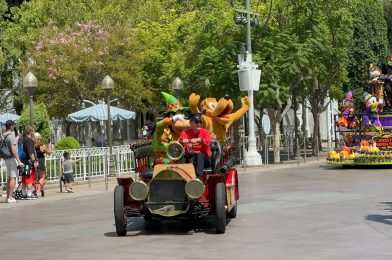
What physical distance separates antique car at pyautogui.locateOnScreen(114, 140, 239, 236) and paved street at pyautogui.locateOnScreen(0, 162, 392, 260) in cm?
35

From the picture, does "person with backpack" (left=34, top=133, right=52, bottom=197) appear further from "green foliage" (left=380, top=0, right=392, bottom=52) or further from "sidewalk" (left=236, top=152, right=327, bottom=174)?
"green foliage" (left=380, top=0, right=392, bottom=52)

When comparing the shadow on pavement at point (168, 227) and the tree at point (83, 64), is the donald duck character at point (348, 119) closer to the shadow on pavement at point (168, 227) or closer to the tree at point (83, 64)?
the tree at point (83, 64)

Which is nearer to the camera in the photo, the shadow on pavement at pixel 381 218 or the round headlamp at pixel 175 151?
the round headlamp at pixel 175 151

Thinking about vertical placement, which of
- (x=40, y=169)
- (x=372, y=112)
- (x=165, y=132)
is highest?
(x=372, y=112)

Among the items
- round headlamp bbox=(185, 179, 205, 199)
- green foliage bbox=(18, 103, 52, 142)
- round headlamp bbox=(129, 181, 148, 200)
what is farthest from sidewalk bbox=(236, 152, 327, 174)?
round headlamp bbox=(185, 179, 205, 199)

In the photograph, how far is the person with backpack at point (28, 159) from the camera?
20.3m

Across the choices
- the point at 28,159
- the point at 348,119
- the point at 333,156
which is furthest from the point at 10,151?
the point at 348,119

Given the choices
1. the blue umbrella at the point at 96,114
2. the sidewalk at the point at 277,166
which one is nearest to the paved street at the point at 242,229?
the sidewalk at the point at 277,166

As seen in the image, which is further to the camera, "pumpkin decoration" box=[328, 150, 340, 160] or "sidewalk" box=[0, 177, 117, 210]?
"pumpkin decoration" box=[328, 150, 340, 160]

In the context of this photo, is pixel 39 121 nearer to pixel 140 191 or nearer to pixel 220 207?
pixel 140 191

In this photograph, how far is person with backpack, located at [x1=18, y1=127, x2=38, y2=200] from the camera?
66.5 ft

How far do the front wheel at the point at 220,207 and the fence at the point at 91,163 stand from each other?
11.7m

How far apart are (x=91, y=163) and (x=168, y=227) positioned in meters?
12.6

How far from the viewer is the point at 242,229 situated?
13.1 metres
